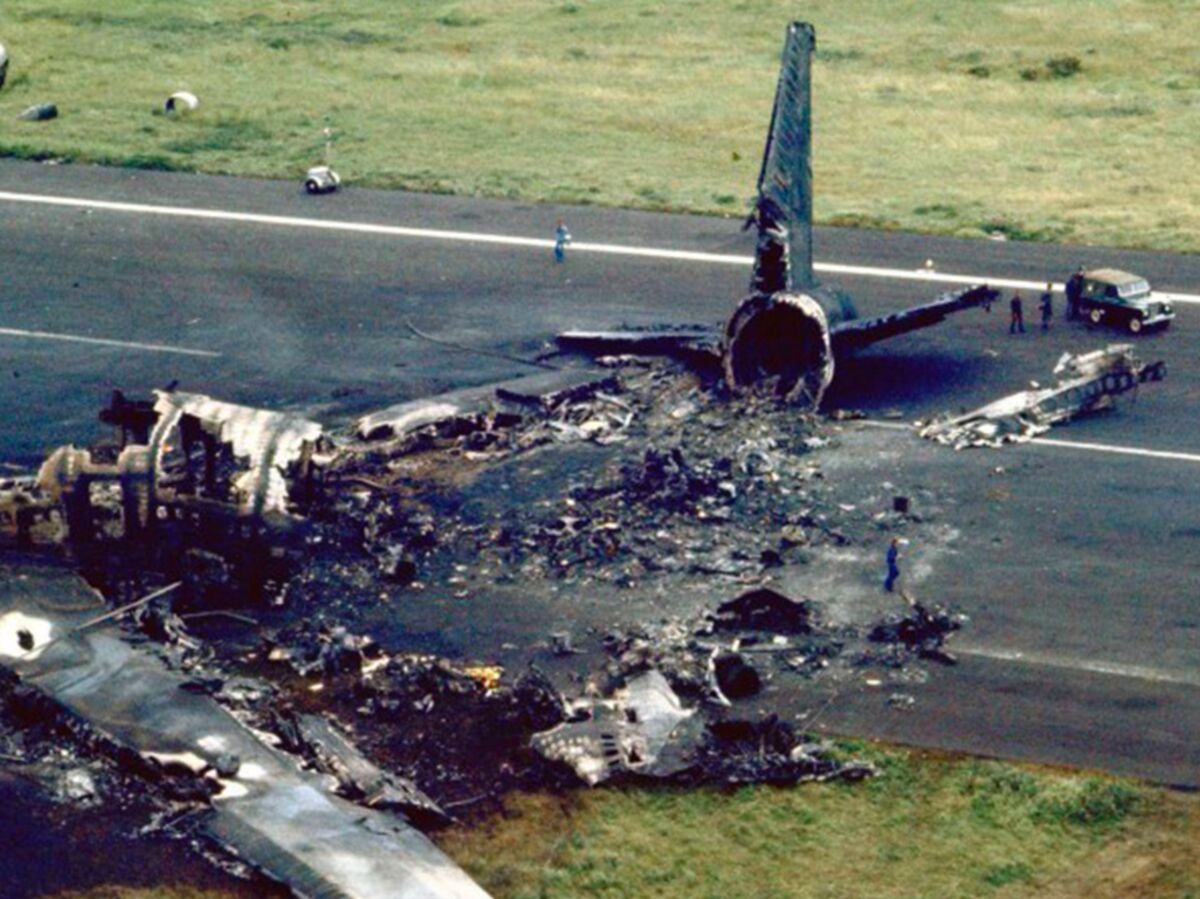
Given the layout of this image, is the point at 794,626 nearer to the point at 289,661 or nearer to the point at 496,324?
the point at 289,661

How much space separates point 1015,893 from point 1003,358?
30.2 meters

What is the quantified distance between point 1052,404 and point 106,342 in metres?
29.0

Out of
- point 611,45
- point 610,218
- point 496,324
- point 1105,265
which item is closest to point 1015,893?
point 496,324

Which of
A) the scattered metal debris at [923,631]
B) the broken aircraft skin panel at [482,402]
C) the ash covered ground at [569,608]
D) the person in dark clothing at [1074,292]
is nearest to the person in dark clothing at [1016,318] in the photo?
the person in dark clothing at [1074,292]

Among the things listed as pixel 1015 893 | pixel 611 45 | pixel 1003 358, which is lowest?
pixel 1015 893

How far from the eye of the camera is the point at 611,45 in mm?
104312

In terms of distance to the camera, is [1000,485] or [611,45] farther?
[611,45]

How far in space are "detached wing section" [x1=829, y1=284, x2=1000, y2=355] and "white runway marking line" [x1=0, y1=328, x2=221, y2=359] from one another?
65.6 ft

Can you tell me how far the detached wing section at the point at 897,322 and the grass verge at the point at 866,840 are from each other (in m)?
19.1

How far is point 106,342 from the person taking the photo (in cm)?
6831

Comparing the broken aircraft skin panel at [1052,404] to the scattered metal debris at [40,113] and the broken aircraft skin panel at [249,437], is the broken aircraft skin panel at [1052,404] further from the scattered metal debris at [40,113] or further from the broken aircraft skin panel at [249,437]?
the scattered metal debris at [40,113]

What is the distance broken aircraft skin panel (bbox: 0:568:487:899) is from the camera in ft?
116

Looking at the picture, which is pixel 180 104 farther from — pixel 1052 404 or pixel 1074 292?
pixel 1052 404

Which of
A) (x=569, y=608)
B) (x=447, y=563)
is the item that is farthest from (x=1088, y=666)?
(x=447, y=563)
